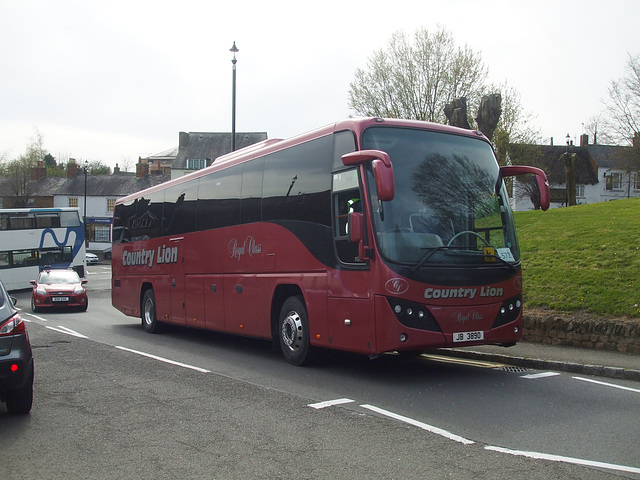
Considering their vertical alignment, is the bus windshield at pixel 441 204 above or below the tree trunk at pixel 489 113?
below

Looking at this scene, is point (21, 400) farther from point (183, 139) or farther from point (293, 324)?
point (183, 139)

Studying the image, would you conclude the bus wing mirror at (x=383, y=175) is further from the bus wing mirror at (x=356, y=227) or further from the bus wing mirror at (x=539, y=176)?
the bus wing mirror at (x=539, y=176)

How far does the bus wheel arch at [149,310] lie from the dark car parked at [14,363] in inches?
388

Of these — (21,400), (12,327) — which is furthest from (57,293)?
(12,327)

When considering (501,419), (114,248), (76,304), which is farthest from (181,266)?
(76,304)

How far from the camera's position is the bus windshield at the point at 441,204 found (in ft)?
29.1

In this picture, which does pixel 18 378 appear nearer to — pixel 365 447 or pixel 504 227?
pixel 365 447

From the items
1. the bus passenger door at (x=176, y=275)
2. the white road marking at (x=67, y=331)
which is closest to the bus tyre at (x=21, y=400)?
the bus passenger door at (x=176, y=275)

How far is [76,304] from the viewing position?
27.8 metres

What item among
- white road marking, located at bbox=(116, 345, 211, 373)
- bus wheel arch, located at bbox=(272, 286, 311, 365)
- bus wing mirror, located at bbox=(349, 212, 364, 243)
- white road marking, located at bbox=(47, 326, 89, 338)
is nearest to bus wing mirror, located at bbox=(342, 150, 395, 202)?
bus wing mirror, located at bbox=(349, 212, 364, 243)

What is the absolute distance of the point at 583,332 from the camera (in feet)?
38.4

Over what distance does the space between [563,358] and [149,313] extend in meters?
11.2

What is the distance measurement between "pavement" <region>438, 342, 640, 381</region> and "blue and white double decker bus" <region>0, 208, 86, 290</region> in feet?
108

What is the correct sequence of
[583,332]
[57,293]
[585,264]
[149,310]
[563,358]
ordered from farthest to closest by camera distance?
[57,293] < [149,310] < [585,264] < [583,332] < [563,358]
